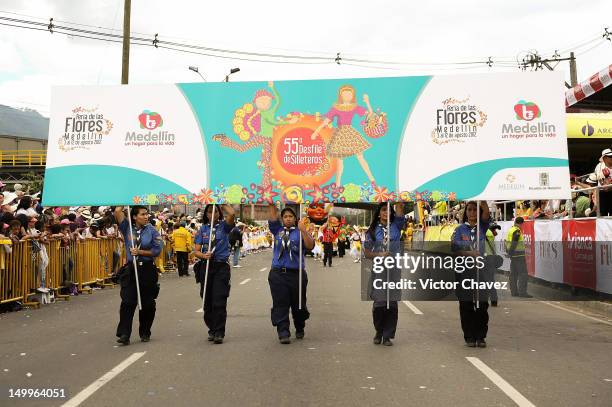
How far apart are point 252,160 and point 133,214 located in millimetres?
2074

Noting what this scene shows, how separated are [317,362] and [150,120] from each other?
393 centimetres

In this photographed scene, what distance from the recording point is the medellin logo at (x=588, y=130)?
1847 cm

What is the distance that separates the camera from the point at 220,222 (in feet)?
30.2

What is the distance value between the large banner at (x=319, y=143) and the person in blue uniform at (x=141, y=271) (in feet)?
2.03

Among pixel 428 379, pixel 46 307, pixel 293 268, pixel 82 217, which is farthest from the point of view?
pixel 82 217

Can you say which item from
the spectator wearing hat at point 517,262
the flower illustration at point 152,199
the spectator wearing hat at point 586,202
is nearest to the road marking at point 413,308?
the spectator wearing hat at point 517,262

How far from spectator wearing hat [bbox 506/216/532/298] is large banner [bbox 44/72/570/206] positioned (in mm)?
6876

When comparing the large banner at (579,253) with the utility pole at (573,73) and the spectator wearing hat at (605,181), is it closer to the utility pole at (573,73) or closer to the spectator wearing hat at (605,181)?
the spectator wearing hat at (605,181)

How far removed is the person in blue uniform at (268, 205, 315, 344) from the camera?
881cm

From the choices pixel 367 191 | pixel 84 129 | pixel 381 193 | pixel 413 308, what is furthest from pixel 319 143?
pixel 413 308

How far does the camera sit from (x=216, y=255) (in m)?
9.09

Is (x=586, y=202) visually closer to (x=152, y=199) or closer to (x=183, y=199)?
(x=183, y=199)

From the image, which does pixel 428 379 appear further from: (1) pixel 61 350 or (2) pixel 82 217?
(2) pixel 82 217

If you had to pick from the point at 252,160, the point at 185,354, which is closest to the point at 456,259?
the point at 252,160
